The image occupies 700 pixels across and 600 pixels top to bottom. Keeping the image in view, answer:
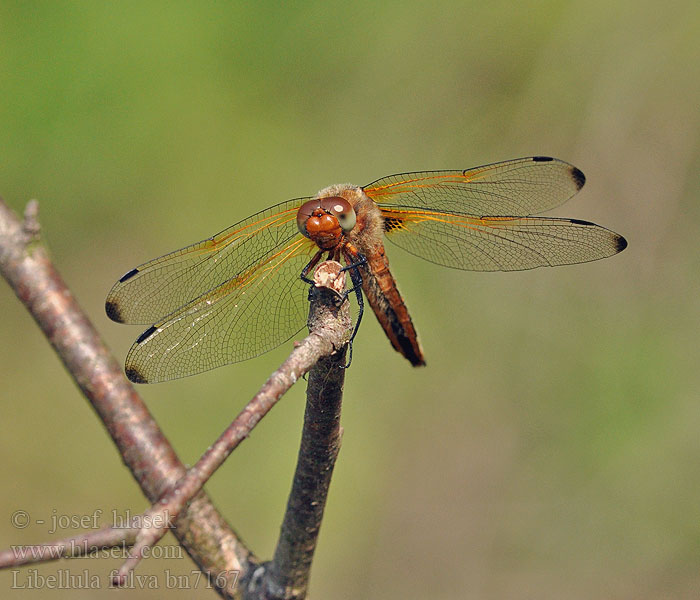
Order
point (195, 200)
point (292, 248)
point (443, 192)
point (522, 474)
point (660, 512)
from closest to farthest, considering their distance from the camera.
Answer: point (292, 248) → point (443, 192) → point (660, 512) → point (522, 474) → point (195, 200)

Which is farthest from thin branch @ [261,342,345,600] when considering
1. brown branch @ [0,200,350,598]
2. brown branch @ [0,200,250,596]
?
brown branch @ [0,200,250,596]

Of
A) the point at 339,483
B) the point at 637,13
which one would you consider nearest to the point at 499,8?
the point at 637,13

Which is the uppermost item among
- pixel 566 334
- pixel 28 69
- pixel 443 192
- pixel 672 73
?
pixel 672 73

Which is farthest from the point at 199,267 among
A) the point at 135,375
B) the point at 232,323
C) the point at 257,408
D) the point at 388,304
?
the point at 257,408

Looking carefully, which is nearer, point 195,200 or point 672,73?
point 672,73

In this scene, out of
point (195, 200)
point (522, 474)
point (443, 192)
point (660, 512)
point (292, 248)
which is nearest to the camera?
point (292, 248)

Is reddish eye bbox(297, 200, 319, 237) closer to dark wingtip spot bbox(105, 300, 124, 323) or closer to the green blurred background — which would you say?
dark wingtip spot bbox(105, 300, 124, 323)

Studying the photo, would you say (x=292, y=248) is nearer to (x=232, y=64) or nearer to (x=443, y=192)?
(x=443, y=192)
